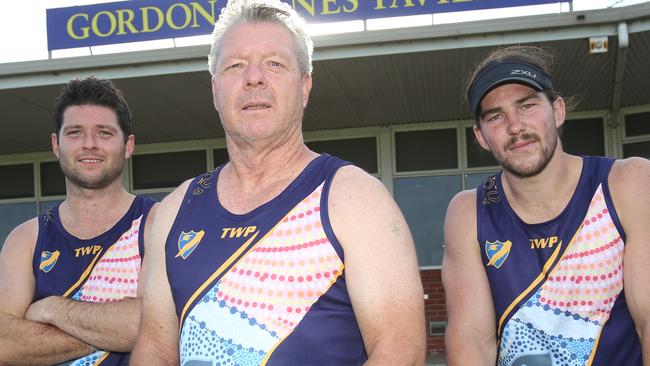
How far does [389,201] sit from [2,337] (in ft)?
6.36

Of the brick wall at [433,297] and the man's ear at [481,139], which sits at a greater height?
the man's ear at [481,139]

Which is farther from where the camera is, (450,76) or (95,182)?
(450,76)

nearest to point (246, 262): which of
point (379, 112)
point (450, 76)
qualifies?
point (450, 76)

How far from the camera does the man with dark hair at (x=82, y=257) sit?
114 inches

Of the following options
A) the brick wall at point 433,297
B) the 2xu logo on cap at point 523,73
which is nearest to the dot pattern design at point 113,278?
the 2xu logo on cap at point 523,73

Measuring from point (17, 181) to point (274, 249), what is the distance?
10.5m

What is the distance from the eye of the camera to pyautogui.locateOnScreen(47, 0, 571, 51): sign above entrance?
26.8 ft

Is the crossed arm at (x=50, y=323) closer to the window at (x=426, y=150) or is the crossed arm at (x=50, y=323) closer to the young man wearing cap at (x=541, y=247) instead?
the young man wearing cap at (x=541, y=247)

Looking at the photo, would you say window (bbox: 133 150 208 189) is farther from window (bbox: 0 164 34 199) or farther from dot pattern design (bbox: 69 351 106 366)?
dot pattern design (bbox: 69 351 106 366)

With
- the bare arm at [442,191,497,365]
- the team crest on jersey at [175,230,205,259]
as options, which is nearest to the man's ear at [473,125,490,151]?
the bare arm at [442,191,497,365]

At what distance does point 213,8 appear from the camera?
349 inches

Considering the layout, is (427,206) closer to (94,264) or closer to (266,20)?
(94,264)

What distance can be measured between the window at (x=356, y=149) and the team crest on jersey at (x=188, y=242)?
27.0 feet

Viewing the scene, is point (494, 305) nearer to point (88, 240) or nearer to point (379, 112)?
point (88, 240)
